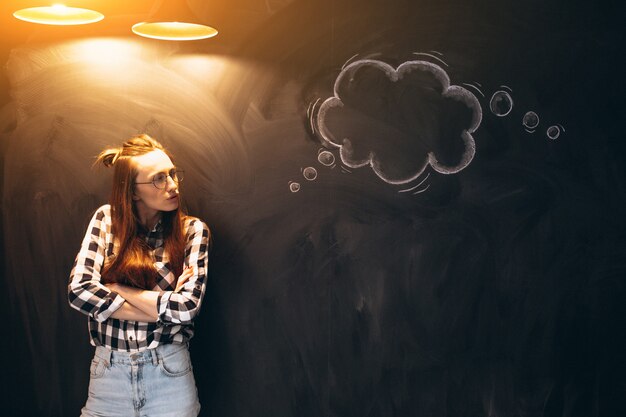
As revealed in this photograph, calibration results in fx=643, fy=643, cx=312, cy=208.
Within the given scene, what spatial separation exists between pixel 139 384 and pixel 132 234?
576mm

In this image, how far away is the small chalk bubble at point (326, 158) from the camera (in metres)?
2.73

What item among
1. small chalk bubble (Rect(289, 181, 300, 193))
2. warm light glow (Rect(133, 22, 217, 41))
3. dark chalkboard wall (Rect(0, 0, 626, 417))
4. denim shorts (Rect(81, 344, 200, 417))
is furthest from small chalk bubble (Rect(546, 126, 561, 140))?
denim shorts (Rect(81, 344, 200, 417))

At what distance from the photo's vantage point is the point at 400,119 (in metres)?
2.68

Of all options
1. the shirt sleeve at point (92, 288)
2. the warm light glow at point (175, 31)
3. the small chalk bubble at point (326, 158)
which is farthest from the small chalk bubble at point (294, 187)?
the shirt sleeve at point (92, 288)

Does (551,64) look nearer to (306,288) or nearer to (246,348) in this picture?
(306,288)

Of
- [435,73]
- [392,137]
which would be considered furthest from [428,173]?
[435,73]

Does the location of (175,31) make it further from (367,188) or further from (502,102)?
(502,102)

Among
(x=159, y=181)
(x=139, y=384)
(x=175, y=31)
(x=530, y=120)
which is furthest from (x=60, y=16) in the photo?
(x=530, y=120)

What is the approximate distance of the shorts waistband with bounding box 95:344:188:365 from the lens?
2451 mm

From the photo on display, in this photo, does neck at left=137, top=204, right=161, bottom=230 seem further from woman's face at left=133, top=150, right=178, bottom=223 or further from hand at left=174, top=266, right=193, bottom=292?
hand at left=174, top=266, right=193, bottom=292

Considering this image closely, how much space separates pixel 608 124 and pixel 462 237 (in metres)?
0.72

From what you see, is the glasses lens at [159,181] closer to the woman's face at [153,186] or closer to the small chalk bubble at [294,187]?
the woman's face at [153,186]

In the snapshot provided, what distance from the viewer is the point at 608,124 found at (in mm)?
2551

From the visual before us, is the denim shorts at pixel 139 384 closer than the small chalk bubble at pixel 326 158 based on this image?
Yes
